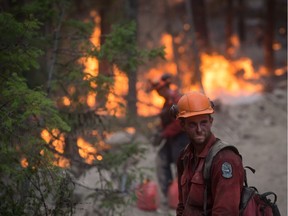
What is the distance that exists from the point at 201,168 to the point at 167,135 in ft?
14.0

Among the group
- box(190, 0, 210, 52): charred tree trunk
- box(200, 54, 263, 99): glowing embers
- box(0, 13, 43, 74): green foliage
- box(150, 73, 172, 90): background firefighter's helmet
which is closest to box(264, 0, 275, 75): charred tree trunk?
box(200, 54, 263, 99): glowing embers

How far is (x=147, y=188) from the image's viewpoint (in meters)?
8.19

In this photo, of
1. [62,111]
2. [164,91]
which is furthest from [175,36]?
[62,111]

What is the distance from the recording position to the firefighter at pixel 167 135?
24.7 feet

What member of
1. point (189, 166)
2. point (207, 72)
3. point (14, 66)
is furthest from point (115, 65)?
point (207, 72)

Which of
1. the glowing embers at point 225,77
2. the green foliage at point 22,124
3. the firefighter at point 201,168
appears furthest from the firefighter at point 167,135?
the glowing embers at point 225,77

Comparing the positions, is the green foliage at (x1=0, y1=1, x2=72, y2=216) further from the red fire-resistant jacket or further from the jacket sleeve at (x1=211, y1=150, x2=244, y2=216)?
the jacket sleeve at (x1=211, y1=150, x2=244, y2=216)

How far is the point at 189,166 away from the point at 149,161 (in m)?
7.43

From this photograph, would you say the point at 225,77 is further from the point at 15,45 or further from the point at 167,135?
the point at 15,45

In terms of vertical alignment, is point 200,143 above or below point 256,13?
below

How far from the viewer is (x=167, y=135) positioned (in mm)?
7844

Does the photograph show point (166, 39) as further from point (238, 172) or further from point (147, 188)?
point (238, 172)

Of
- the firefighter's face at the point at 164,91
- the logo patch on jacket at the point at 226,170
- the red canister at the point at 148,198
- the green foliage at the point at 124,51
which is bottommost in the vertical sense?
the red canister at the point at 148,198

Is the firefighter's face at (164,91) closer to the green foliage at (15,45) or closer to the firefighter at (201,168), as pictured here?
the green foliage at (15,45)
